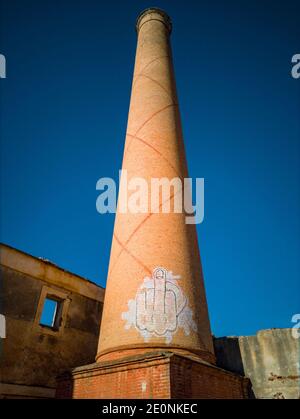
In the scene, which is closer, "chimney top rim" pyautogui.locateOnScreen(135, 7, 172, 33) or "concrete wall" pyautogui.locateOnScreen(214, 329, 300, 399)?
"concrete wall" pyautogui.locateOnScreen(214, 329, 300, 399)

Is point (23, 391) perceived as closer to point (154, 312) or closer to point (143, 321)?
point (143, 321)

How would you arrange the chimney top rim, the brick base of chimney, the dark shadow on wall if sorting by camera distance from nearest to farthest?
the brick base of chimney < the dark shadow on wall < the chimney top rim

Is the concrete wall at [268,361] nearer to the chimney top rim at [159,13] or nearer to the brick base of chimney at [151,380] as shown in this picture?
the brick base of chimney at [151,380]

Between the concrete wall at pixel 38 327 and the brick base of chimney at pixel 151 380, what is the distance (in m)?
0.91

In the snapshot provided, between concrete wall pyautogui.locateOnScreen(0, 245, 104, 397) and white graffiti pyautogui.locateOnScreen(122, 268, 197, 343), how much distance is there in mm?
1975

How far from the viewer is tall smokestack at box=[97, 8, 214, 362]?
5.64 m

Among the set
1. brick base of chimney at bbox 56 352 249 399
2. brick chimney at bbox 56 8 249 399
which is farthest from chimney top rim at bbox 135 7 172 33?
brick base of chimney at bbox 56 352 249 399

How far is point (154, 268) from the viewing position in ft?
20.2

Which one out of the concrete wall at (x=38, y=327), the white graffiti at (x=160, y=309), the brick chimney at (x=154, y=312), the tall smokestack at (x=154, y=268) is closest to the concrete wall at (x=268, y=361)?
the brick chimney at (x=154, y=312)

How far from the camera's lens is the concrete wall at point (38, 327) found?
7.02 meters

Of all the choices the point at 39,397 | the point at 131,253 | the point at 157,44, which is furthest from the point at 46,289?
the point at 157,44

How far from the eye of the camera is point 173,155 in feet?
26.1

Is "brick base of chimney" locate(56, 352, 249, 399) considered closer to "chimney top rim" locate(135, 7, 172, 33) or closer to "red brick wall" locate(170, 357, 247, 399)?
"red brick wall" locate(170, 357, 247, 399)
